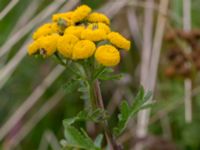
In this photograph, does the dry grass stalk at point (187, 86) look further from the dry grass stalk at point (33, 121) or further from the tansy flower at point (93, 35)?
the tansy flower at point (93, 35)

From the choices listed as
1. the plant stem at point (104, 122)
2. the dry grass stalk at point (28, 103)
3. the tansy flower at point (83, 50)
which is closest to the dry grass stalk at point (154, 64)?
the dry grass stalk at point (28, 103)

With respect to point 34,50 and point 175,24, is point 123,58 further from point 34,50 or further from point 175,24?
point 34,50

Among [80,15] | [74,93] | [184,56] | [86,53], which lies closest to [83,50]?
[86,53]

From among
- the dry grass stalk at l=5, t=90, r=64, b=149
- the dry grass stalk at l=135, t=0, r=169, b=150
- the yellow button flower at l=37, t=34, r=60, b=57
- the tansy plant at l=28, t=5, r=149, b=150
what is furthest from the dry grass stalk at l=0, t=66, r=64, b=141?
the yellow button flower at l=37, t=34, r=60, b=57

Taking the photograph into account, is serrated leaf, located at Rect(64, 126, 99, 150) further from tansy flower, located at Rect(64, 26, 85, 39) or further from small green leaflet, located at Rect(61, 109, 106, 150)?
tansy flower, located at Rect(64, 26, 85, 39)

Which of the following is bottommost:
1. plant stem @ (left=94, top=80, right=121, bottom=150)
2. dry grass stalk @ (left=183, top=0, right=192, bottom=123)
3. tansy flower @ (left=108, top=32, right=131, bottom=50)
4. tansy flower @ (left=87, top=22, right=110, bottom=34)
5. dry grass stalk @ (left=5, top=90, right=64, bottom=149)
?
dry grass stalk @ (left=183, top=0, right=192, bottom=123)

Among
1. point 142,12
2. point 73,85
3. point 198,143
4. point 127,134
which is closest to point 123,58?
point 142,12

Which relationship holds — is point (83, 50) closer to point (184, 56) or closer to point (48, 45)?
point (48, 45)
